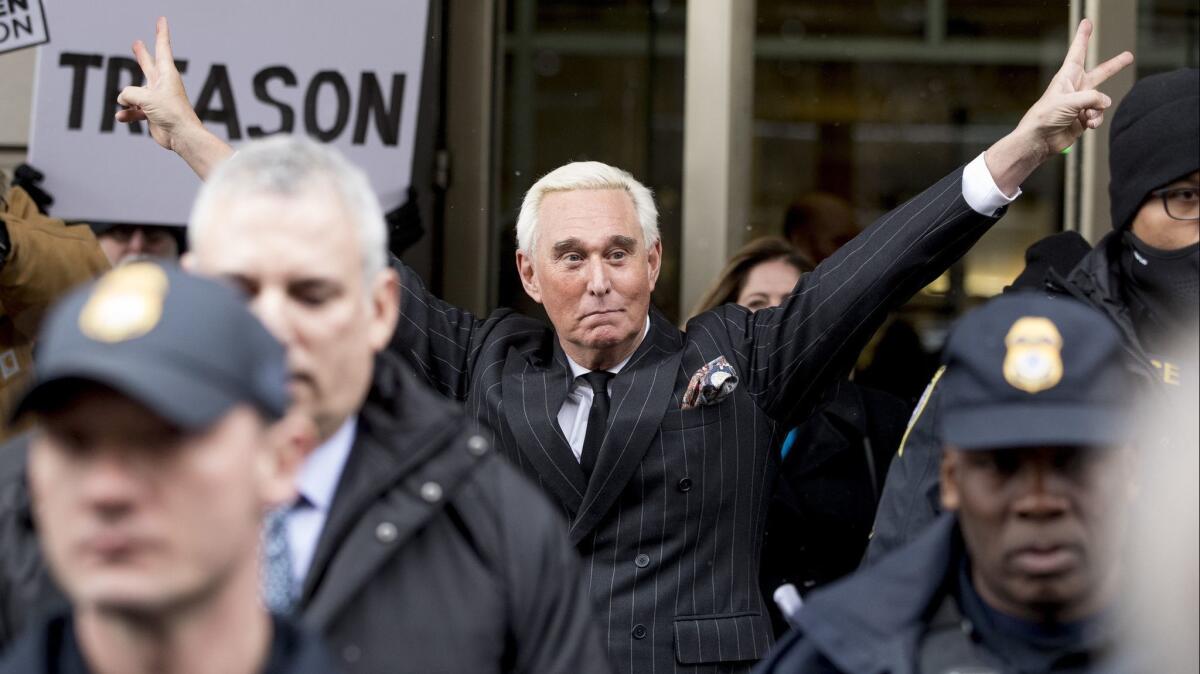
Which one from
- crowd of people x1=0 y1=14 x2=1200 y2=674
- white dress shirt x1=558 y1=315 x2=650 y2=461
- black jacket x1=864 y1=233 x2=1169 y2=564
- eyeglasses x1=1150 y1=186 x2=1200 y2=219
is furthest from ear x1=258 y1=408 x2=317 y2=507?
eyeglasses x1=1150 y1=186 x2=1200 y2=219

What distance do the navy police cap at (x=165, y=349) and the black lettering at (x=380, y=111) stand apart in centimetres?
315

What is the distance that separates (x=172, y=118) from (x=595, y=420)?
1.04 meters

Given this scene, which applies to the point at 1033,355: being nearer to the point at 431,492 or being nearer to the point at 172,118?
the point at 431,492

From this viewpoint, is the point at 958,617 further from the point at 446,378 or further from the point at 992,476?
the point at 446,378

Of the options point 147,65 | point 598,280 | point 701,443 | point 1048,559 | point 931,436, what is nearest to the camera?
point 1048,559

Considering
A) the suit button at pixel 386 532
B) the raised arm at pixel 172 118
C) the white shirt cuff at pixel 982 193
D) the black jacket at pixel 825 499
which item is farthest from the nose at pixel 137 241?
the suit button at pixel 386 532

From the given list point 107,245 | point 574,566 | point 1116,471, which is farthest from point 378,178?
point 1116,471

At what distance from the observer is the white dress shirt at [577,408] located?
3529mm

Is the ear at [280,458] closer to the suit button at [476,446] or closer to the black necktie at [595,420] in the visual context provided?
the suit button at [476,446]

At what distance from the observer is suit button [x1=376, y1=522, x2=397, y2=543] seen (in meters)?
2.14

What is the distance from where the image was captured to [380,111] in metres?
4.86

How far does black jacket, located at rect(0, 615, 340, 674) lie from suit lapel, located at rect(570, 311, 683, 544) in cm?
159

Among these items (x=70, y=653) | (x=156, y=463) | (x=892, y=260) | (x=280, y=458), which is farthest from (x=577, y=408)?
(x=156, y=463)

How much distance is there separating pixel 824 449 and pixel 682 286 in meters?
1.39
